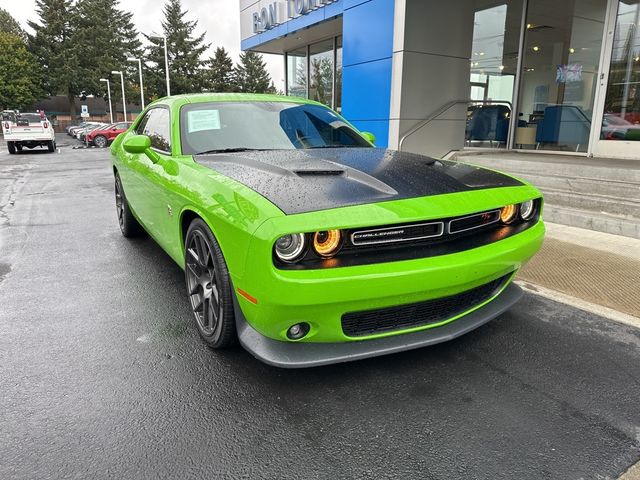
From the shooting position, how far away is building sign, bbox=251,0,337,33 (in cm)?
1221

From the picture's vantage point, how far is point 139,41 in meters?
72.1

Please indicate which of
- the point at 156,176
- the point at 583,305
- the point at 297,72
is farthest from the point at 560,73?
the point at 297,72

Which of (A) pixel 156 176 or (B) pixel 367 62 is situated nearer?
(A) pixel 156 176

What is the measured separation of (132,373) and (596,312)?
Answer: 10.4 feet

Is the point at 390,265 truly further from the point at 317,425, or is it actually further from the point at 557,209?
the point at 557,209

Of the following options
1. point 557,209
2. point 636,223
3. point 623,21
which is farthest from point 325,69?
point 636,223

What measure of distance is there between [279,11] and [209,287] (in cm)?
1312

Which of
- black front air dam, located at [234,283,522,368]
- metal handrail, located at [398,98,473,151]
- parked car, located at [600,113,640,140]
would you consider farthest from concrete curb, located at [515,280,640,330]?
metal handrail, located at [398,98,473,151]

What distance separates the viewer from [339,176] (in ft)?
8.45

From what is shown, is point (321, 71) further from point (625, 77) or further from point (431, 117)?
point (625, 77)

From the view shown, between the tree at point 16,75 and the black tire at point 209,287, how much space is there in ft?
214

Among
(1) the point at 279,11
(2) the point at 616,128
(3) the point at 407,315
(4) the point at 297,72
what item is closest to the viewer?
(3) the point at 407,315

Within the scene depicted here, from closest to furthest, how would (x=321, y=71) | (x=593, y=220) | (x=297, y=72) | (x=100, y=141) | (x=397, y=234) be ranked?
1. (x=397, y=234)
2. (x=593, y=220)
3. (x=321, y=71)
4. (x=297, y=72)
5. (x=100, y=141)

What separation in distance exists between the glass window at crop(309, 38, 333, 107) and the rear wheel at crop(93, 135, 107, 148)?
16875mm
